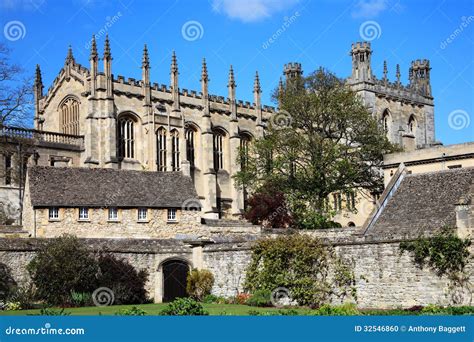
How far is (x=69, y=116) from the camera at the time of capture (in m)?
70.2

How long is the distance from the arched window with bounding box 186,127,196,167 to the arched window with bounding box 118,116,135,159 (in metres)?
6.65

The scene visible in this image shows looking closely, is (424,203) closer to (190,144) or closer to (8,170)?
(8,170)

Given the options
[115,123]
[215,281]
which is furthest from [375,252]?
[115,123]

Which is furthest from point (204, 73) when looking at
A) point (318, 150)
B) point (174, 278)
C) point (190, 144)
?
point (174, 278)

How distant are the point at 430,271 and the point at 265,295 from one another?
8054 millimetres

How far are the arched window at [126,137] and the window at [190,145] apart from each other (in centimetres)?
665

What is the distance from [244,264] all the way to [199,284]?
9.40 feet

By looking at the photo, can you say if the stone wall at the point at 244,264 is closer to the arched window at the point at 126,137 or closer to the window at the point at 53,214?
the window at the point at 53,214

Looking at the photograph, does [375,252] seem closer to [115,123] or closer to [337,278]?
[337,278]

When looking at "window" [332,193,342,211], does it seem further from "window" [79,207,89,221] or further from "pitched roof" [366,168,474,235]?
"window" [79,207,89,221]

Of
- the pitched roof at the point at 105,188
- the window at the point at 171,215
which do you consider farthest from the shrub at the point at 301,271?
the pitched roof at the point at 105,188

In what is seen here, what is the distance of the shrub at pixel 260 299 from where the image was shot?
3503 cm

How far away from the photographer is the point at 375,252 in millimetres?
32625

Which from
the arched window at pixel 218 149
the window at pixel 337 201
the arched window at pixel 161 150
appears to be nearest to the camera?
the window at pixel 337 201
